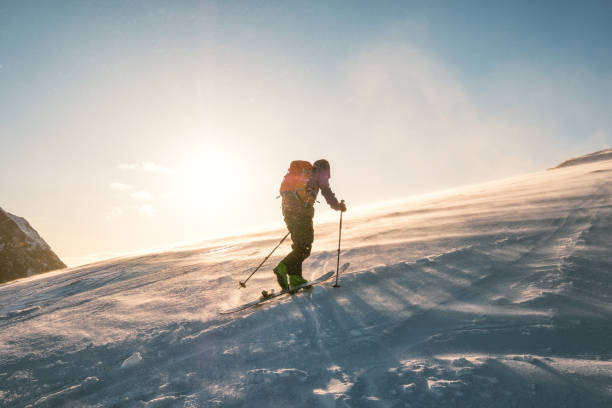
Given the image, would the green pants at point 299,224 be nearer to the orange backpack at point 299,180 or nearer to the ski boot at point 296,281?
the orange backpack at point 299,180

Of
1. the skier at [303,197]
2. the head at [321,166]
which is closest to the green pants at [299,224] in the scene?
the skier at [303,197]

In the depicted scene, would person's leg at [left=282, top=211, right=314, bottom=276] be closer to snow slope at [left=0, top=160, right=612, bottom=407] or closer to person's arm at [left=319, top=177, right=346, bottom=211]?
person's arm at [left=319, top=177, right=346, bottom=211]

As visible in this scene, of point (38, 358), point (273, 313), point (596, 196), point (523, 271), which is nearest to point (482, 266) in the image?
point (523, 271)

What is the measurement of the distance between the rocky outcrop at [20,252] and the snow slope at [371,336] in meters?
9.78

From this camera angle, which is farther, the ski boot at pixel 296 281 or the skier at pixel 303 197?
the skier at pixel 303 197

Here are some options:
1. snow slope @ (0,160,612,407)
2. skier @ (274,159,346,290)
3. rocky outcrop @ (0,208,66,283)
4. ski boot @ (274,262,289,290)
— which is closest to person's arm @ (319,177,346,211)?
skier @ (274,159,346,290)

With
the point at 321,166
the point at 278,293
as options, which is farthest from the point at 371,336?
the point at 321,166

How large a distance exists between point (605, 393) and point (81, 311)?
5.14 m

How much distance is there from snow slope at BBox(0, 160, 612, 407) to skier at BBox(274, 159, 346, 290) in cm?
82

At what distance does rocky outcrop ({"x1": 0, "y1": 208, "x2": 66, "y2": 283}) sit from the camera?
37.2 feet

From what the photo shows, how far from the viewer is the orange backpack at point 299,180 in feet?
14.2

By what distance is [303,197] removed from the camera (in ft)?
14.1

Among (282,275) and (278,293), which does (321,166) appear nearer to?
(282,275)

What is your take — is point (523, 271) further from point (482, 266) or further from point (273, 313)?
point (273, 313)
